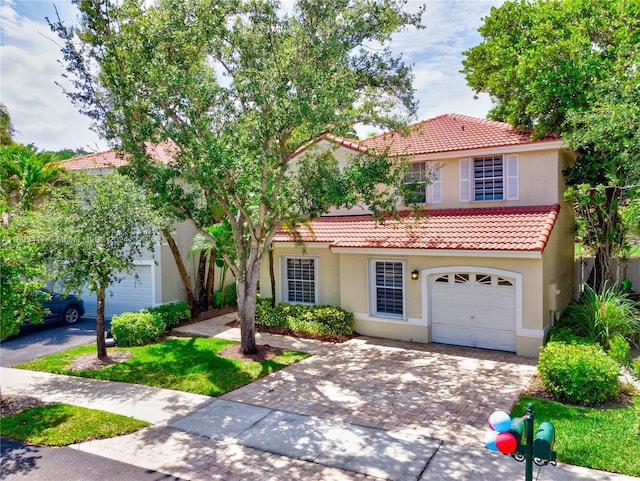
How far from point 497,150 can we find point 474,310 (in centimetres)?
548

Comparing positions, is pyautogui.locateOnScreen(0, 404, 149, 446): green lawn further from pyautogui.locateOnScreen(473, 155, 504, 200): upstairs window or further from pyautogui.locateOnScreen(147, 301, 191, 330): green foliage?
pyautogui.locateOnScreen(473, 155, 504, 200): upstairs window

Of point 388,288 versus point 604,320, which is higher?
point 388,288

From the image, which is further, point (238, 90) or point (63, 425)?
point (238, 90)

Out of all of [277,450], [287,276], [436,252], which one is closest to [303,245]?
[287,276]

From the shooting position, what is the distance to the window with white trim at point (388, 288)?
14.3m

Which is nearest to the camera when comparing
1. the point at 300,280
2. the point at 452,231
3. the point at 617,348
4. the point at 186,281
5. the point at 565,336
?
the point at 617,348

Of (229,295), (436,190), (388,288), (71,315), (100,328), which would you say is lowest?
(71,315)

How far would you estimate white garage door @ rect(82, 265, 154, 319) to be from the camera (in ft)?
62.2

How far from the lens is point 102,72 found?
1209 cm

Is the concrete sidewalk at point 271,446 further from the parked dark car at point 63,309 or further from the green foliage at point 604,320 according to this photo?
the parked dark car at point 63,309

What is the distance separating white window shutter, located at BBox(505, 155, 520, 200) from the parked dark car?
55.9ft

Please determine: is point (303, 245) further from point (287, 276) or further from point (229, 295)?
point (229, 295)

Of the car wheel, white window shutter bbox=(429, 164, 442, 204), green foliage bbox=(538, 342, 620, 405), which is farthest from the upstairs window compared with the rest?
the car wheel

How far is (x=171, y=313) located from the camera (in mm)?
16750
